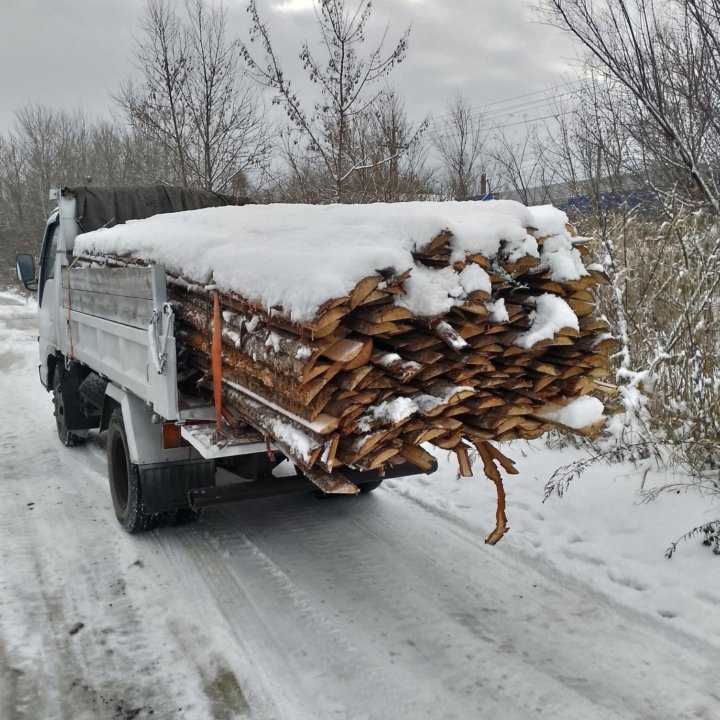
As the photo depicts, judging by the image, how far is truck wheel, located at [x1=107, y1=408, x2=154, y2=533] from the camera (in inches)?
182

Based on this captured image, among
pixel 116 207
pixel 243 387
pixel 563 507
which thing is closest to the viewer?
pixel 243 387

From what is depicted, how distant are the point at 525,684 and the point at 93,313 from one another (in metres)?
4.13

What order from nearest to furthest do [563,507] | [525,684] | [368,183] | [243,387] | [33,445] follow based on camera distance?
[525,684]
[243,387]
[563,507]
[33,445]
[368,183]

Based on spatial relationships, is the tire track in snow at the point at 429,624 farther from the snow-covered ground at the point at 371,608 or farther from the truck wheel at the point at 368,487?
the truck wheel at the point at 368,487

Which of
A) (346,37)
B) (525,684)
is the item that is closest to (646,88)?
(525,684)

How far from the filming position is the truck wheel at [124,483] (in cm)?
462

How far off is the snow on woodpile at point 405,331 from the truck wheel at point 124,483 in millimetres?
1475

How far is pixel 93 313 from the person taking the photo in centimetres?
533

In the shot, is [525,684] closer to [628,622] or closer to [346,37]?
[628,622]

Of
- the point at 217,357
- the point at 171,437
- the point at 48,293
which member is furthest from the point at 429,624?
the point at 48,293

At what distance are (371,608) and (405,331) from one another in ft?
5.93

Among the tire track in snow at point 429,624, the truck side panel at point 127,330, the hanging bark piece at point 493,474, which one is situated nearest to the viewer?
the tire track in snow at point 429,624

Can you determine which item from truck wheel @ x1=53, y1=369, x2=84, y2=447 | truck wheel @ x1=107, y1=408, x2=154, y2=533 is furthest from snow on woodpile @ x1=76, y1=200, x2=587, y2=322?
truck wheel @ x1=53, y1=369, x2=84, y2=447

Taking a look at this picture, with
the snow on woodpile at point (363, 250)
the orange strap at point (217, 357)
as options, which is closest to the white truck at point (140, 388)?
the orange strap at point (217, 357)
